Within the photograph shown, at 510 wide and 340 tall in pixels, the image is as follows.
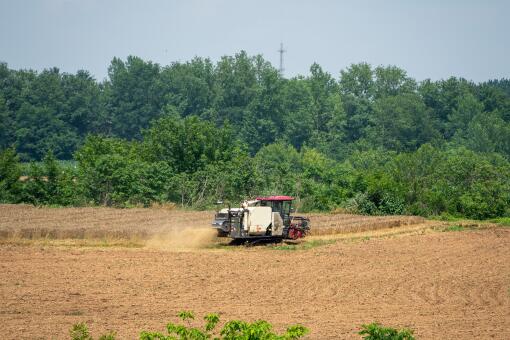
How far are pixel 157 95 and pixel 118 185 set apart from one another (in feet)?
294

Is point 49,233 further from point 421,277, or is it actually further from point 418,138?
point 418,138

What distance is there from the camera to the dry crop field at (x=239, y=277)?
24.6 metres

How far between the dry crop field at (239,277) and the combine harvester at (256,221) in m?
0.79

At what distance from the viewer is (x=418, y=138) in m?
129

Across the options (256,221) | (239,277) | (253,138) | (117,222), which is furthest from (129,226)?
(253,138)

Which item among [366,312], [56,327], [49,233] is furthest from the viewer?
[49,233]

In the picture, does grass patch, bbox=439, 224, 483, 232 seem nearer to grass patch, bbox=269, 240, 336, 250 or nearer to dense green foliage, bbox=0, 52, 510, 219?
dense green foliage, bbox=0, 52, 510, 219

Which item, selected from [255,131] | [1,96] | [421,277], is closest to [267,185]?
[421,277]

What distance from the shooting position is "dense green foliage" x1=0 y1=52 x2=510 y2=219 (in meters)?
61.4

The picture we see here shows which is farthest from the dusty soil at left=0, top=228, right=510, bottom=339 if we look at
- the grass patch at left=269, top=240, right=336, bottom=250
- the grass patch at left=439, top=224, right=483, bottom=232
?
the grass patch at left=439, top=224, right=483, bottom=232

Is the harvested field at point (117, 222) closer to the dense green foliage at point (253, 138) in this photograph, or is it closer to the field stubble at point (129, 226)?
the field stubble at point (129, 226)

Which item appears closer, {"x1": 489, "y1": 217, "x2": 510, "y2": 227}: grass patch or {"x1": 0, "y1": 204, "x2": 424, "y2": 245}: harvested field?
{"x1": 0, "y1": 204, "x2": 424, "y2": 245}: harvested field

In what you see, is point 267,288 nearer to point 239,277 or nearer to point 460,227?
point 239,277

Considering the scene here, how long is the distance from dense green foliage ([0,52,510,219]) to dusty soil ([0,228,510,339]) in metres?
19.6
